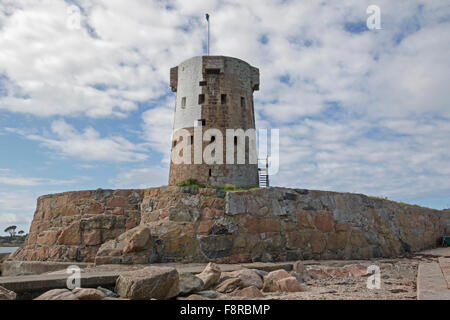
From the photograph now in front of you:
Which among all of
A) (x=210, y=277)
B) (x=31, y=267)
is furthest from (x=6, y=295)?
(x=31, y=267)

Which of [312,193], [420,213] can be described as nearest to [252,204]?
[312,193]

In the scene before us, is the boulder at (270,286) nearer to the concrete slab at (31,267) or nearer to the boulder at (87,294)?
the boulder at (87,294)

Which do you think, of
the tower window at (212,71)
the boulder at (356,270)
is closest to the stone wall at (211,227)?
the boulder at (356,270)

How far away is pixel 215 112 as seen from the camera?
16.1 m

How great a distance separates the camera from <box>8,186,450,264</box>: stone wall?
744cm

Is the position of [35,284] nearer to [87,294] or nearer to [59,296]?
[59,296]

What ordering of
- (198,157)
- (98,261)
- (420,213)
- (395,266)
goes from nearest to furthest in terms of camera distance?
(98,261) < (395,266) < (420,213) < (198,157)

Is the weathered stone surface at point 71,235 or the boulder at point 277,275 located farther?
the weathered stone surface at point 71,235

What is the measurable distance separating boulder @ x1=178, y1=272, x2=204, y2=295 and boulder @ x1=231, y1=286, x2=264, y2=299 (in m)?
0.46

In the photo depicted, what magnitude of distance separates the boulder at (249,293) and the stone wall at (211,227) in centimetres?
→ 276

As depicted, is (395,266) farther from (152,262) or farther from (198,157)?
(198,157)

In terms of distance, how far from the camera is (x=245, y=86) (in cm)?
1695

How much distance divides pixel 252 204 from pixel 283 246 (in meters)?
1.15

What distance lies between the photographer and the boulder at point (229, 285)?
15.8 ft
